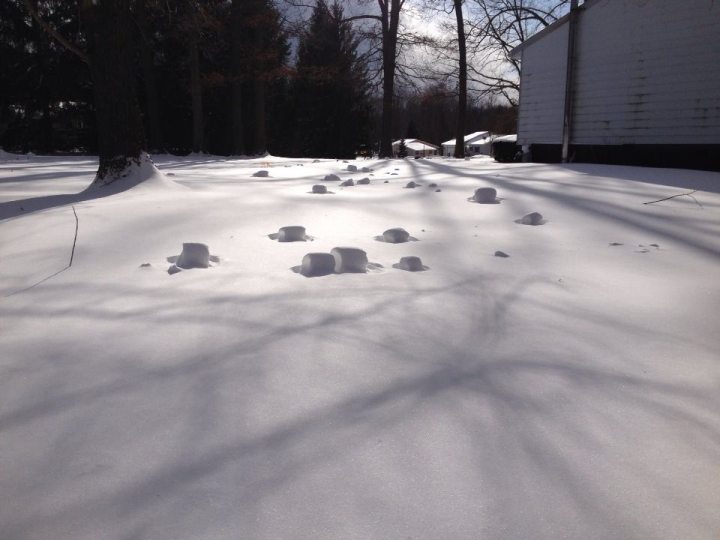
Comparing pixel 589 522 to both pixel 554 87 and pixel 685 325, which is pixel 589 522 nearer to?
pixel 685 325

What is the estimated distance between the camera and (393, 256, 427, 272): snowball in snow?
2.58 metres

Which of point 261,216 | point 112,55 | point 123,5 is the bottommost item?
point 261,216

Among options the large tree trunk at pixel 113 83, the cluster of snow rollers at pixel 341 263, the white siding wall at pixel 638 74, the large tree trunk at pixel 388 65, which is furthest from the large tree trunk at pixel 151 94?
the cluster of snow rollers at pixel 341 263

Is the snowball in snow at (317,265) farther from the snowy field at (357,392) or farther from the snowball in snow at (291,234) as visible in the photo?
the snowball in snow at (291,234)

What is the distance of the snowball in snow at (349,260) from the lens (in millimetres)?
2521

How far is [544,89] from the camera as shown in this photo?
12578mm

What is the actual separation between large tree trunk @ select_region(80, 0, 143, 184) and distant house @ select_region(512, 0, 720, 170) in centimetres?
974

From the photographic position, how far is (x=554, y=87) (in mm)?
12273

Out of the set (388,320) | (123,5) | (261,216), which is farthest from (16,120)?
(388,320)

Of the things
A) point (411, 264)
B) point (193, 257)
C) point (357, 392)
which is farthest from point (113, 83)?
point (357, 392)

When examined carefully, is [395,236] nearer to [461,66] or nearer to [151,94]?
[461,66]

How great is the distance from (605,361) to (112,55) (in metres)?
5.22

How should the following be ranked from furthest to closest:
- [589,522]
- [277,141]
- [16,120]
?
[277,141] < [16,120] < [589,522]

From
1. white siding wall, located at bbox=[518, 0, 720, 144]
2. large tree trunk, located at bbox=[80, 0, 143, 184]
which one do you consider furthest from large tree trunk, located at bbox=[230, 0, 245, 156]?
large tree trunk, located at bbox=[80, 0, 143, 184]
